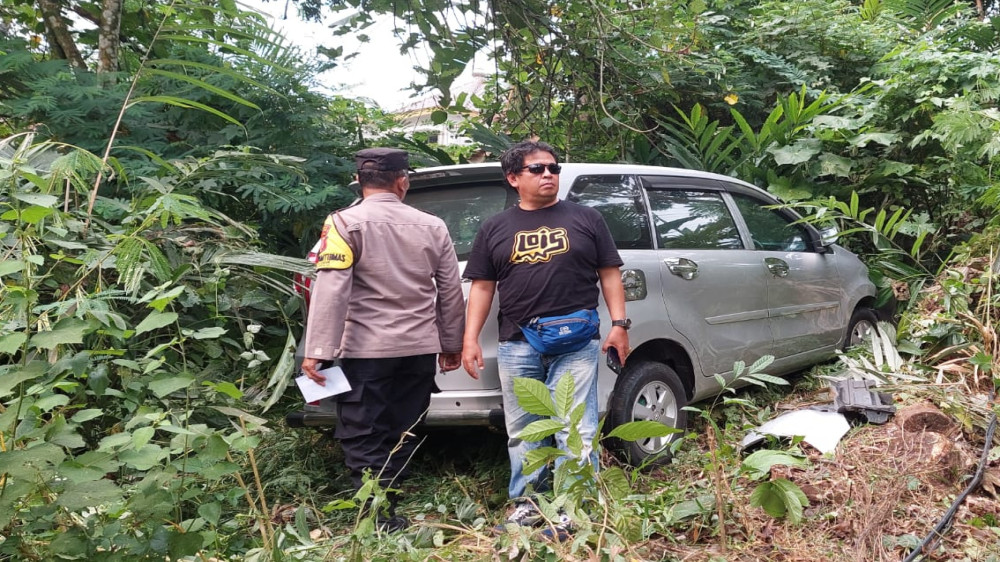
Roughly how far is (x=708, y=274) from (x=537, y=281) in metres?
1.35

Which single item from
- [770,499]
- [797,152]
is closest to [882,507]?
[770,499]

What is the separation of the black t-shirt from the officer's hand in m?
0.13

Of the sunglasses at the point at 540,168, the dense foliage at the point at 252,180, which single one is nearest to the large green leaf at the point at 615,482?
the dense foliage at the point at 252,180

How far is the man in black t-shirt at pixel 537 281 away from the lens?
3.37 meters

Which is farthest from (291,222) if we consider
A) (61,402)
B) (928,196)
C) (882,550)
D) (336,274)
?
(928,196)

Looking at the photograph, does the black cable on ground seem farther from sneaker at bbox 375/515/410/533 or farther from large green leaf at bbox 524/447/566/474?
sneaker at bbox 375/515/410/533

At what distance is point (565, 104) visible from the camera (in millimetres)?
7520

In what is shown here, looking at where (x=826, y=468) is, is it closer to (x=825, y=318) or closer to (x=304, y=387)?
(x=825, y=318)

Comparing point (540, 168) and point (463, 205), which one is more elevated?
point (540, 168)

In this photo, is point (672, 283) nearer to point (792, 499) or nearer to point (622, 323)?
point (622, 323)

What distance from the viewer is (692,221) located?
450 centimetres

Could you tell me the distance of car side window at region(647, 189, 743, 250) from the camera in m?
4.27

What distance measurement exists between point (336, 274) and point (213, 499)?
3.22 ft

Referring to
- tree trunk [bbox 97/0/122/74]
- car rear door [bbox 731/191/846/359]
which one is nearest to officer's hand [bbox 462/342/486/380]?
car rear door [bbox 731/191/846/359]
